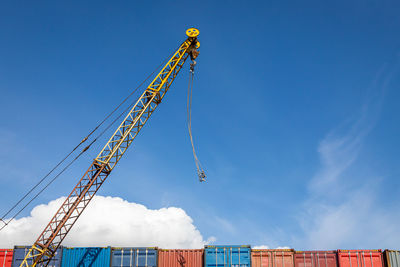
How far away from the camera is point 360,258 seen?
27.8m

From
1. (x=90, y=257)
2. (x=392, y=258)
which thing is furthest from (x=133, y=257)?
(x=392, y=258)

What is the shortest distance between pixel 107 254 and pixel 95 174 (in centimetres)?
694

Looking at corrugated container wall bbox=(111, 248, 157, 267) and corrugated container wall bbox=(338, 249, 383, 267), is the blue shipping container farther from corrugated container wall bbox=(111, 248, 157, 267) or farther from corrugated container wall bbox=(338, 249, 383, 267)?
corrugated container wall bbox=(338, 249, 383, 267)

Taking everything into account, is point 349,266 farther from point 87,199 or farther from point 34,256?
point 34,256

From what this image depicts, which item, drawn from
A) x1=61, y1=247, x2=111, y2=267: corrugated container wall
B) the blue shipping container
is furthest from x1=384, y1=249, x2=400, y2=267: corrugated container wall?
x1=61, y1=247, x2=111, y2=267: corrugated container wall

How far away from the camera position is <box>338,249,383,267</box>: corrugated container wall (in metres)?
27.6

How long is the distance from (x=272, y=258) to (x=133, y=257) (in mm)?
10700

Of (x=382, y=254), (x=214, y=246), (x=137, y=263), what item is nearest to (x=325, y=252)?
(x=382, y=254)

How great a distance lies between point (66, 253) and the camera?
28500mm

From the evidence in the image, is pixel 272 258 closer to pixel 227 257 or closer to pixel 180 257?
pixel 227 257

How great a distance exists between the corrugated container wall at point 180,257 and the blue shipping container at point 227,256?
0.76 metres

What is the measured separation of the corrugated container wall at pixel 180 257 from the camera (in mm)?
27797

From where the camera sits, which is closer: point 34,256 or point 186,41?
point 34,256

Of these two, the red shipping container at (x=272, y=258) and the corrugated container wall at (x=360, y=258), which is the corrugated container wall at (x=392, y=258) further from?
the red shipping container at (x=272, y=258)
